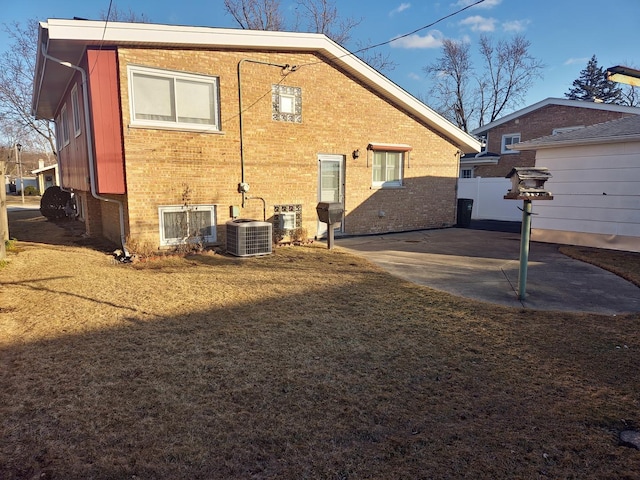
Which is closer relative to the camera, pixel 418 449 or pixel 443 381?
pixel 418 449

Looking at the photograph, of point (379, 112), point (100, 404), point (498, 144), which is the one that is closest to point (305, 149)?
point (379, 112)

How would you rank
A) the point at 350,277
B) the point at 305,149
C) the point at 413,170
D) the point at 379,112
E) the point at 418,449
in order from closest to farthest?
the point at 418,449
the point at 350,277
the point at 305,149
the point at 379,112
the point at 413,170

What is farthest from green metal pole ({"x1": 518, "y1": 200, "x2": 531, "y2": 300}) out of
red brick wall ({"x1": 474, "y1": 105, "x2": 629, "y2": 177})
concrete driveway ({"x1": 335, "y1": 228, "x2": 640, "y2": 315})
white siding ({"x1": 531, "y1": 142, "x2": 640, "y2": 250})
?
red brick wall ({"x1": 474, "y1": 105, "x2": 629, "y2": 177})

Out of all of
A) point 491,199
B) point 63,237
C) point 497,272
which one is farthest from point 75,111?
point 491,199

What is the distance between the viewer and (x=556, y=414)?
2.83 meters

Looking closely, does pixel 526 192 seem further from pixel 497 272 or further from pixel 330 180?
pixel 330 180

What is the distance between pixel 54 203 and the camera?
54.9 feet

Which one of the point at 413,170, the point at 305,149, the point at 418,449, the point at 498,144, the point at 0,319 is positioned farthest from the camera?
the point at 498,144

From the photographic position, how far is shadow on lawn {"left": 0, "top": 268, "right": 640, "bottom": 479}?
2.31m

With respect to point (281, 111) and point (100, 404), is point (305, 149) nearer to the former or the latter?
point (281, 111)

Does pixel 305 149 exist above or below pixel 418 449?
above

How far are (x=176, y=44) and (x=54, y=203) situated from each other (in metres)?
12.2

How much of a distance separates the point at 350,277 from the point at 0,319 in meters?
4.76

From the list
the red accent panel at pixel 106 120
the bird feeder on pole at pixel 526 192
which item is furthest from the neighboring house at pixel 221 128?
the bird feeder on pole at pixel 526 192
